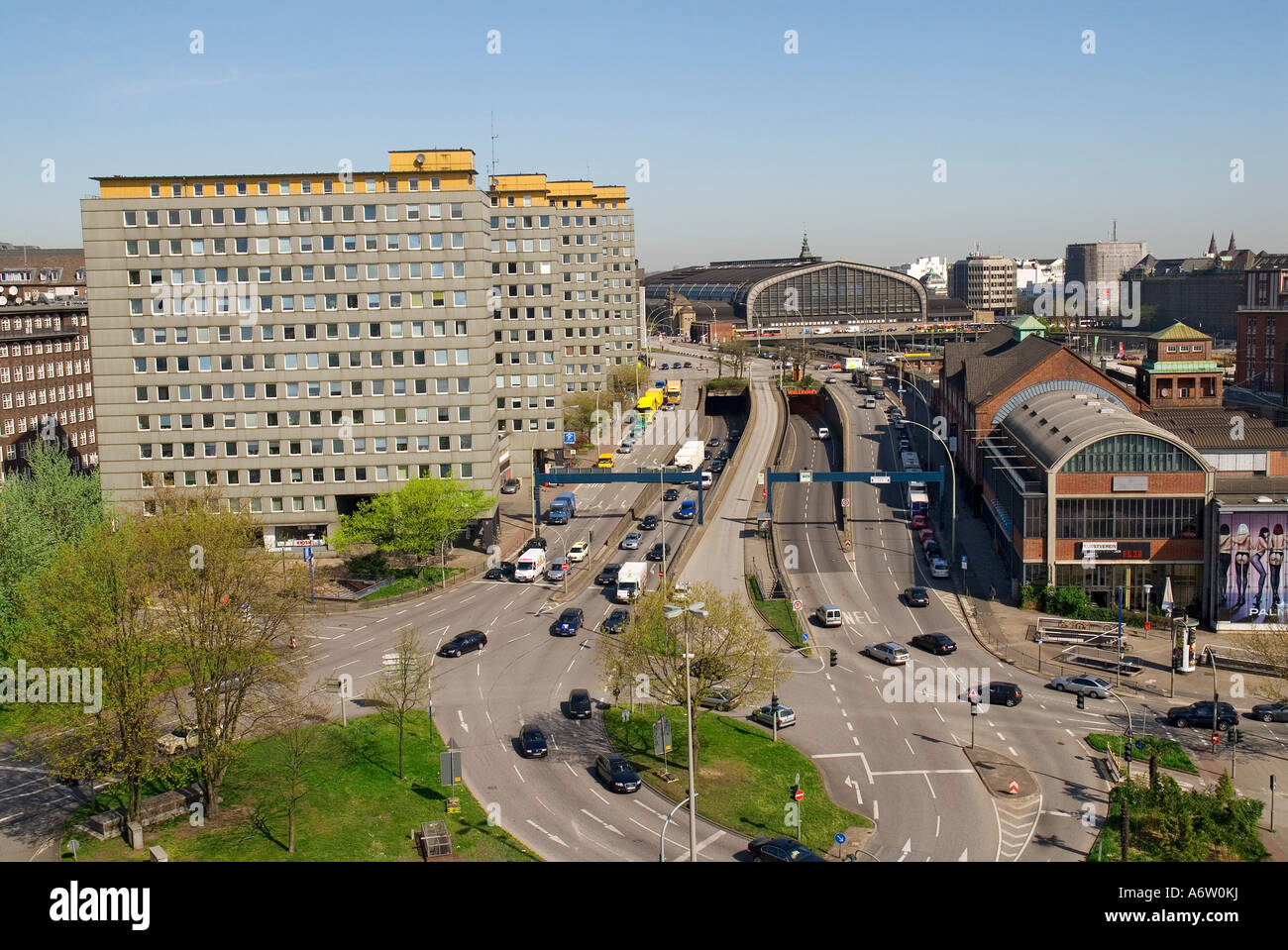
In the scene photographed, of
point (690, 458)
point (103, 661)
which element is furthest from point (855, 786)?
point (690, 458)

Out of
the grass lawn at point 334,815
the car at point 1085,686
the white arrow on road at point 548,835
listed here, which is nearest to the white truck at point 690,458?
the car at point 1085,686

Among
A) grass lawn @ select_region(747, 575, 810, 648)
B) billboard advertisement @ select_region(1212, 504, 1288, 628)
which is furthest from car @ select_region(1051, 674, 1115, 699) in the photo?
grass lawn @ select_region(747, 575, 810, 648)

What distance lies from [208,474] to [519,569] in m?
19.8

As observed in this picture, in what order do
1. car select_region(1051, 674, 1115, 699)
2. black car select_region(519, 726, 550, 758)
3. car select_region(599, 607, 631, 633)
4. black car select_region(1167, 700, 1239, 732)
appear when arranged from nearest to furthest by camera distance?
1. black car select_region(519, 726, 550, 758)
2. black car select_region(1167, 700, 1239, 732)
3. car select_region(1051, 674, 1115, 699)
4. car select_region(599, 607, 631, 633)

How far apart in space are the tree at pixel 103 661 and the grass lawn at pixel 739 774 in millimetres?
15327

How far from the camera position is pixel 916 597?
2306 inches

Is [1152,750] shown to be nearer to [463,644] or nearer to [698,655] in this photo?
[698,655]

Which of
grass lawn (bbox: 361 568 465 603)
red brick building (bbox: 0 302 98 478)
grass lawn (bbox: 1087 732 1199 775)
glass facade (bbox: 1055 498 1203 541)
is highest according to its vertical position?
red brick building (bbox: 0 302 98 478)

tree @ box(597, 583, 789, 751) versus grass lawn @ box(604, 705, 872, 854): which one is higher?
tree @ box(597, 583, 789, 751)

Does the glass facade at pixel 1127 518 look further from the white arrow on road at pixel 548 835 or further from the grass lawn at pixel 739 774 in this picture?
the white arrow on road at pixel 548 835

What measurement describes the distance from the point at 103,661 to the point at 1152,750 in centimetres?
3316

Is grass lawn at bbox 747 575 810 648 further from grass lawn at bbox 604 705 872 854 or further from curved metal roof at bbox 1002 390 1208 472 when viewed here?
curved metal roof at bbox 1002 390 1208 472

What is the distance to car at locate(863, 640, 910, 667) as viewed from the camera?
4969 centimetres

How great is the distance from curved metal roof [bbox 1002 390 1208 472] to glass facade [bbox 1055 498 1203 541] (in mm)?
2177
